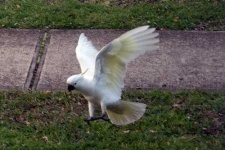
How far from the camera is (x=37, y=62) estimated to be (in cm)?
580

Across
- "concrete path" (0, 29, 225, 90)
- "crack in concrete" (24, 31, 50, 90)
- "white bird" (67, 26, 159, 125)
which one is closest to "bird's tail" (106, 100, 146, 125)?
"white bird" (67, 26, 159, 125)

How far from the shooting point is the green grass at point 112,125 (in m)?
4.60

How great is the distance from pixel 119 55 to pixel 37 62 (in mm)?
1976

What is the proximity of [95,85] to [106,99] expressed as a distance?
0.46 ft

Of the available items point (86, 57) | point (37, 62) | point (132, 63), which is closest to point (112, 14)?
point (132, 63)

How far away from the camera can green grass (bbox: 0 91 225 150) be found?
4.60 meters

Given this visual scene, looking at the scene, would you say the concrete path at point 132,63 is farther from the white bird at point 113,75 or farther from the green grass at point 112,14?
the white bird at point 113,75

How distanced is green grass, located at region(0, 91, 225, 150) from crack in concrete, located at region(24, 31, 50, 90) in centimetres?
21

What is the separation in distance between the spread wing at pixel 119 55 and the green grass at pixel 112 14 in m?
2.41

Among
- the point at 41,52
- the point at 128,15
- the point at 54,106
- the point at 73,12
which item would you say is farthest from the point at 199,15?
the point at 54,106

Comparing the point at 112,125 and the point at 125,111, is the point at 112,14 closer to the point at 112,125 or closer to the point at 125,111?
the point at 112,125

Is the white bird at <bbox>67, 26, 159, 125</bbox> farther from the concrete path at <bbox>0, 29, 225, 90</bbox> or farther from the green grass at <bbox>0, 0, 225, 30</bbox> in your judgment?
the green grass at <bbox>0, 0, 225, 30</bbox>

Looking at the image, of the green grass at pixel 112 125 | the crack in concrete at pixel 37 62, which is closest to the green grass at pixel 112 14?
the crack in concrete at pixel 37 62

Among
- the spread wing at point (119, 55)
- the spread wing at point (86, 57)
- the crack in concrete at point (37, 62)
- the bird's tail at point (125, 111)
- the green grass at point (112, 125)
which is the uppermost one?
the spread wing at point (119, 55)
